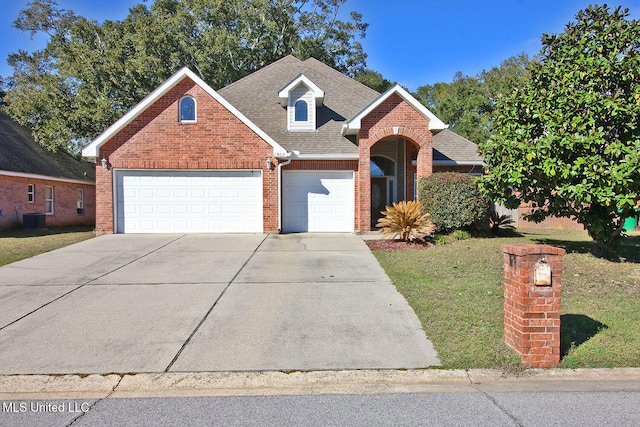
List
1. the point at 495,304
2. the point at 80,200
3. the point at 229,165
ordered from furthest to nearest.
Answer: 1. the point at 80,200
2. the point at 229,165
3. the point at 495,304

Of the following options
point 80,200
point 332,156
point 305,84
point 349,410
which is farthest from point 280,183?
point 80,200

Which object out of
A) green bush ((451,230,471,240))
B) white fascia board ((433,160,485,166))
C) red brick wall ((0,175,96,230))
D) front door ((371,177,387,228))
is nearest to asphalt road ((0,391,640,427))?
green bush ((451,230,471,240))

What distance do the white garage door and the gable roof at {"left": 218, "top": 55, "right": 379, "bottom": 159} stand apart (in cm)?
88

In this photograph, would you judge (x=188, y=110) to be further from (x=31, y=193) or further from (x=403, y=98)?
(x=31, y=193)

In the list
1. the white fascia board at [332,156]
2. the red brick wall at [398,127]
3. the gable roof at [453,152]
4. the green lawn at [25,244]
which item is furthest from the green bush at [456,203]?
the green lawn at [25,244]

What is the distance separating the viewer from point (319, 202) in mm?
15570

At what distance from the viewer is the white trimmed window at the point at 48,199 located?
67.0 feet

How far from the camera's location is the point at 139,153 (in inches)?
569

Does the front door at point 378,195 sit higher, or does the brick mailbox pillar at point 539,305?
the front door at point 378,195

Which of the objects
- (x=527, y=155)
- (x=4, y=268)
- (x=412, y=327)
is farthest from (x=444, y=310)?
(x=4, y=268)

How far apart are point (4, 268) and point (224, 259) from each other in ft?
15.7

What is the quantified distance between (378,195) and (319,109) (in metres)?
4.44

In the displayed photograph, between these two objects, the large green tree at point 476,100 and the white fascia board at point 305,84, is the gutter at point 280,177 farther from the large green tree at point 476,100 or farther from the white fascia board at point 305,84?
the large green tree at point 476,100

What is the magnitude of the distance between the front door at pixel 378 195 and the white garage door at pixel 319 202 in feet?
10.1
